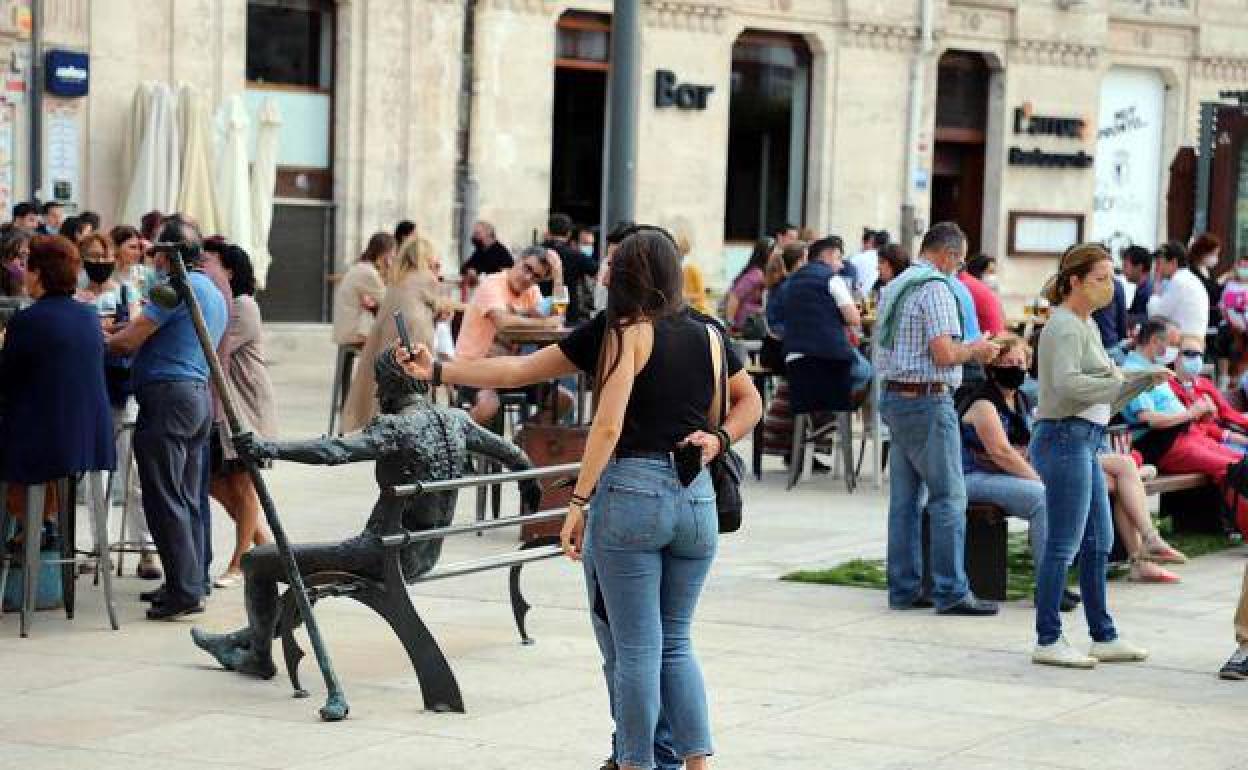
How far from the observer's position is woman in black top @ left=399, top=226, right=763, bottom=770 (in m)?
7.01

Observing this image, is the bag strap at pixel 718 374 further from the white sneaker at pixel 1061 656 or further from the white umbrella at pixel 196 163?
the white umbrella at pixel 196 163

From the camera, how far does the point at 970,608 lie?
37.4ft

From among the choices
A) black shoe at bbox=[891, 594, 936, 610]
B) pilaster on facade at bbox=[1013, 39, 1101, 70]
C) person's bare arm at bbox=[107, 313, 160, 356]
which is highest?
pilaster on facade at bbox=[1013, 39, 1101, 70]

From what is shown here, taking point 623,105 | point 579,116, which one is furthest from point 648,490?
point 579,116

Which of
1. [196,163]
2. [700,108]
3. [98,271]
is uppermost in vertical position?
[700,108]

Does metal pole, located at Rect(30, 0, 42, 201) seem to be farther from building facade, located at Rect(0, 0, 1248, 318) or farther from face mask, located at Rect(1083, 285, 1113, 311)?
face mask, located at Rect(1083, 285, 1113, 311)

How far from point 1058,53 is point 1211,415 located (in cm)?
2185

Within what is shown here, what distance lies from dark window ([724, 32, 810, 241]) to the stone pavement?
19305mm

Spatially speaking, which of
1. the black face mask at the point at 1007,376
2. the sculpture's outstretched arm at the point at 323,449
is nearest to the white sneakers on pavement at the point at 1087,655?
the black face mask at the point at 1007,376

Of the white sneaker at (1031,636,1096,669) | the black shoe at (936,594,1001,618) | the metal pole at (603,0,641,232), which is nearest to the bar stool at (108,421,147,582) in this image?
the black shoe at (936,594,1001,618)

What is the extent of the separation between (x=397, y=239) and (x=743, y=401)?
1329cm

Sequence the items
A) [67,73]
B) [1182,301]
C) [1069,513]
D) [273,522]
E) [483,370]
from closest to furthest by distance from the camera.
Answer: [483,370], [273,522], [1069,513], [1182,301], [67,73]

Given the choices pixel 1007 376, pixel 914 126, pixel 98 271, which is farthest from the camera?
pixel 914 126

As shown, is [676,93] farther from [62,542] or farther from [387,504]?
[387,504]
